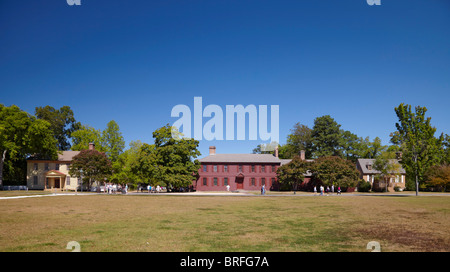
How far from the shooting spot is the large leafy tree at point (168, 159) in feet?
177

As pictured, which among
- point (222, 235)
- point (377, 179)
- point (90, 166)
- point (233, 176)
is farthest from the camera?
point (233, 176)

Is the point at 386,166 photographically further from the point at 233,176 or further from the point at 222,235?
the point at 222,235

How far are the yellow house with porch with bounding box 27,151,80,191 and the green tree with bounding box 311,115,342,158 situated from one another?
59.6 meters

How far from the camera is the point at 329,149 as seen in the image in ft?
278

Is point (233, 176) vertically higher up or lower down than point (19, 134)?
lower down

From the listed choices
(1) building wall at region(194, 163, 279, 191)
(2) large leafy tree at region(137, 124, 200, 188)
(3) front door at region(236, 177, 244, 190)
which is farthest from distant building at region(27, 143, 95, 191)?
(3) front door at region(236, 177, 244, 190)

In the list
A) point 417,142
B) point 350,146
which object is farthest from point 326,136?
point 417,142

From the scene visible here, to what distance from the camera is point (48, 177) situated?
2500 inches

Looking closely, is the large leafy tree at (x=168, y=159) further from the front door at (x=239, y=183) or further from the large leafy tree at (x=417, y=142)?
the large leafy tree at (x=417, y=142)

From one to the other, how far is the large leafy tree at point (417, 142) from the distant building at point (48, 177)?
57706mm

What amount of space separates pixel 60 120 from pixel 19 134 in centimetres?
3384

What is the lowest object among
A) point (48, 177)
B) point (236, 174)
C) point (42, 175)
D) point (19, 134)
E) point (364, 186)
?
point (364, 186)

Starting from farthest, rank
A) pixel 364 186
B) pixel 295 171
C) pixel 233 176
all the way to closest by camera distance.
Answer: pixel 233 176, pixel 364 186, pixel 295 171
